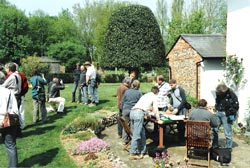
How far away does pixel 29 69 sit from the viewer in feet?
107

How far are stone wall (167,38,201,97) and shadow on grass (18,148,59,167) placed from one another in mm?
11742

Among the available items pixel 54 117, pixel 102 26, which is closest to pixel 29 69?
pixel 102 26

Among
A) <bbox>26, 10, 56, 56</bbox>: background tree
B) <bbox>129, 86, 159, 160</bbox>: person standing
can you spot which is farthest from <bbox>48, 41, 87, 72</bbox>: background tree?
<bbox>129, 86, 159, 160</bbox>: person standing

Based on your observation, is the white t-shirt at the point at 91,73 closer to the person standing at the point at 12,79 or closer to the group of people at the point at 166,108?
the group of people at the point at 166,108

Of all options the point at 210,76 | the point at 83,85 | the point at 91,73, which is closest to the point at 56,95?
the point at 83,85

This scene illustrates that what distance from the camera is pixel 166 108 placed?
991 centimetres

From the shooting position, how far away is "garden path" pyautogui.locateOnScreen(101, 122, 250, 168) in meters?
7.29

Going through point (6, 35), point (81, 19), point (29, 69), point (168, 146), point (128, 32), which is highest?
point (81, 19)

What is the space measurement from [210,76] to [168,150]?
898cm

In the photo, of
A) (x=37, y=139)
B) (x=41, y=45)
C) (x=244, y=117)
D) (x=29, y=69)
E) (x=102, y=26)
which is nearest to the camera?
(x=37, y=139)

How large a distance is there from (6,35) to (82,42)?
14314 millimetres

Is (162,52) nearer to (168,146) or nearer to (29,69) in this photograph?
(168,146)

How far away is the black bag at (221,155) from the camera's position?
24.1ft

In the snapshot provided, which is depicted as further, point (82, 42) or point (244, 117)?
point (82, 42)
